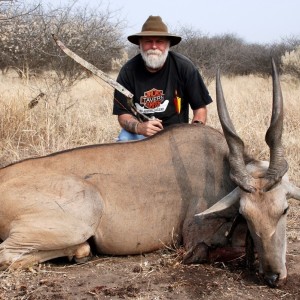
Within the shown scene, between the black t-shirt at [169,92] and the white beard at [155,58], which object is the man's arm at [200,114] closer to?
the black t-shirt at [169,92]

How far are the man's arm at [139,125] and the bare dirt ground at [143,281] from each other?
1.38m

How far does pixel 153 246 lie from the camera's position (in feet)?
14.0

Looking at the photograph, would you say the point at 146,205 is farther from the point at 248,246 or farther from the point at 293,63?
the point at 293,63

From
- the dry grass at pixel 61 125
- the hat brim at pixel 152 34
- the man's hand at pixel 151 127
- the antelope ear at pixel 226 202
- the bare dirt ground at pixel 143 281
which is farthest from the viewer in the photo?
the dry grass at pixel 61 125

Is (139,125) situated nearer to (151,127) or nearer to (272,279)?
(151,127)

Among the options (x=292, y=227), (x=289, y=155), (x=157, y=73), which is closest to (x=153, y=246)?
(x=292, y=227)

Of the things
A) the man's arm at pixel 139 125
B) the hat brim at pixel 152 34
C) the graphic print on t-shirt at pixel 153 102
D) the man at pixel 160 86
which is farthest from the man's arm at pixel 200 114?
the hat brim at pixel 152 34

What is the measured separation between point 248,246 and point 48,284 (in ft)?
4.50

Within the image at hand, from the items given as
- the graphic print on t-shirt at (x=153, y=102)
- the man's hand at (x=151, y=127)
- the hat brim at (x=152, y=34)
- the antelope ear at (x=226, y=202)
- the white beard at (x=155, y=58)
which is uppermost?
the hat brim at (x=152, y=34)

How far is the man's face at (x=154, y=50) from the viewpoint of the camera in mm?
5684

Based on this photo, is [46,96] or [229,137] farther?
[46,96]

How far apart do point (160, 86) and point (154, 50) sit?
38 centimetres

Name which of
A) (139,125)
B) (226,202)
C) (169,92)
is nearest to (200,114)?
(169,92)

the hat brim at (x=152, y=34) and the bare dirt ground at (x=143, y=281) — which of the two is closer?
the bare dirt ground at (x=143, y=281)
